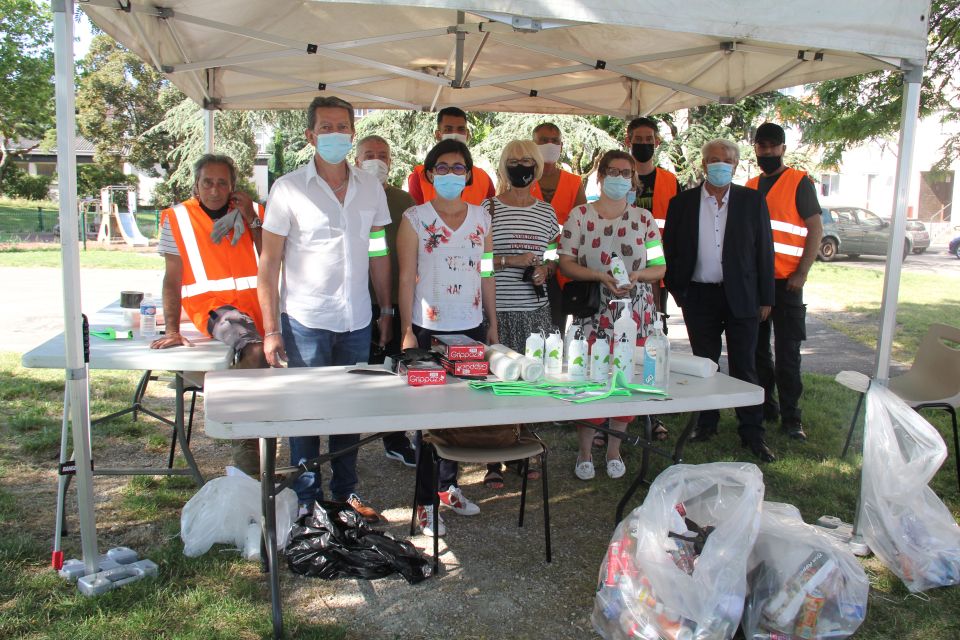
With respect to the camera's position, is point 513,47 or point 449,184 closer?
point 449,184

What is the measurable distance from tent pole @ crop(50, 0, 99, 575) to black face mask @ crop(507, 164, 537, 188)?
2027 millimetres

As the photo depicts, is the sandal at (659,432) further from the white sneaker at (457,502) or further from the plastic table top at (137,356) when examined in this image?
the plastic table top at (137,356)

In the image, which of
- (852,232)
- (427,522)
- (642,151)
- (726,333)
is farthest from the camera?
→ (852,232)

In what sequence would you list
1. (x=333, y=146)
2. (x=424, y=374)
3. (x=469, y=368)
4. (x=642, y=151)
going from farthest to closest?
(x=642, y=151), (x=333, y=146), (x=469, y=368), (x=424, y=374)

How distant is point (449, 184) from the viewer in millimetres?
3422

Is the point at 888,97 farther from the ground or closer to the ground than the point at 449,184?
farther from the ground

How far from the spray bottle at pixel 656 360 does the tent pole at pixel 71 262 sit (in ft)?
7.03

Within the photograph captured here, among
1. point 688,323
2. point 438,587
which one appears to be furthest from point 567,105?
point 438,587

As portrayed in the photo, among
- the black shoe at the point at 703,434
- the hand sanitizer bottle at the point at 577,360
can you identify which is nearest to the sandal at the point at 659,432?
the black shoe at the point at 703,434

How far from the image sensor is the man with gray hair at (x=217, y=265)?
144 inches

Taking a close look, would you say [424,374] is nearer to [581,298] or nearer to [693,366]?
[693,366]

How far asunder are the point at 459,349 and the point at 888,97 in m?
4.65

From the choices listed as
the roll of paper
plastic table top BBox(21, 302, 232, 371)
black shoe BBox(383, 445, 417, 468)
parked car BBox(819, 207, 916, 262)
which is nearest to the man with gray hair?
plastic table top BBox(21, 302, 232, 371)

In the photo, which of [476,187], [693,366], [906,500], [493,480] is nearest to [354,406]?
[693,366]
